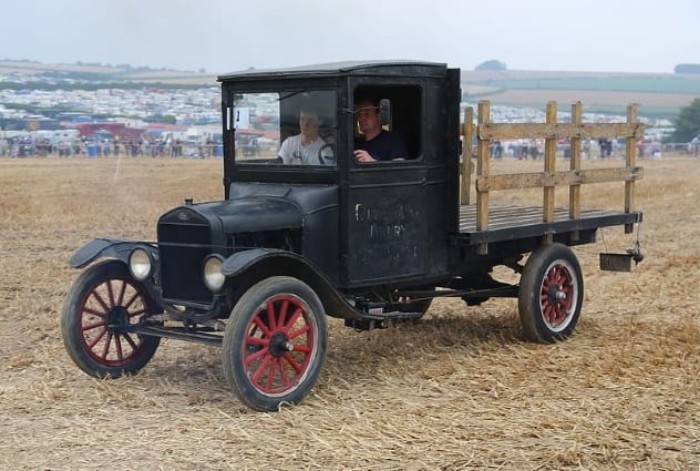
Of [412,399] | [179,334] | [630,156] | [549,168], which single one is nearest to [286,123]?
[179,334]

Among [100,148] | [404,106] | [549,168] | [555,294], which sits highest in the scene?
[404,106]

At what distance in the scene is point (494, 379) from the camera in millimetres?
7504

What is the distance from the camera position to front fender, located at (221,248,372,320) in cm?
668

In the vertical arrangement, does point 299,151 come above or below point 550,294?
above

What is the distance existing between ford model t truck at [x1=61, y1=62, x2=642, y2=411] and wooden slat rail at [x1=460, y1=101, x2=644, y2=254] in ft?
0.09

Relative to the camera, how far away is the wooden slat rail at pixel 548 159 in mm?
8398

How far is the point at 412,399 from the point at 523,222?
2.54 m

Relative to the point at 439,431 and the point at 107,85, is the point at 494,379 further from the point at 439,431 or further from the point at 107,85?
the point at 107,85

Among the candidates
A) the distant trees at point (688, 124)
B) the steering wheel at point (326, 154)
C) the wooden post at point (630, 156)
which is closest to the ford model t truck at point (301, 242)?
the steering wheel at point (326, 154)

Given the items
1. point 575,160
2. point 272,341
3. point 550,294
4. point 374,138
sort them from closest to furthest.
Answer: point 272,341
point 374,138
point 550,294
point 575,160

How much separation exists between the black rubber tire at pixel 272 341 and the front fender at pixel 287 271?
0.55 feet

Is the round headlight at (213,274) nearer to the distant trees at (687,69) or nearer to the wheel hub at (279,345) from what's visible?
the wheel hub at (279,345)

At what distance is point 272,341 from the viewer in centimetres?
693

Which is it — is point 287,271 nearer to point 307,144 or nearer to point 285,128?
point 307,144
